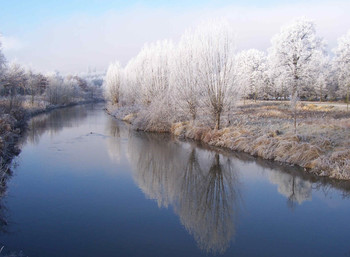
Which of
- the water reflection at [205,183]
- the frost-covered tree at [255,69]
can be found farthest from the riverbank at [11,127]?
the frost-covered tree at [255,69]

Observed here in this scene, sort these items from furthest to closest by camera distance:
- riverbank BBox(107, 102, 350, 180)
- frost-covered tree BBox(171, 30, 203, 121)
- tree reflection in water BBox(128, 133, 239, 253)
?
frost-covered tree BBox(171, 30, 203, 121), riverbank BBox(107, 102, 350, 180), tree reflection in water BBox(128, 133, 239, 253)

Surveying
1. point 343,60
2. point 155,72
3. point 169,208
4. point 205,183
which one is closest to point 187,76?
point 155,72

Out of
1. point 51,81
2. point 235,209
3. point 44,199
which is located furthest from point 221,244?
point 51,81

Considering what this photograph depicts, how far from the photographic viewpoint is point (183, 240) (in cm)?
647

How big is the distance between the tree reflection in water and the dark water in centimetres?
4

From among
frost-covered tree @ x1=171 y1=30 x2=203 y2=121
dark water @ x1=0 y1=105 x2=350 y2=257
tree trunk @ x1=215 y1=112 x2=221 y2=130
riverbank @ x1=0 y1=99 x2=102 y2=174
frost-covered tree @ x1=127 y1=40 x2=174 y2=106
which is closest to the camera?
dark water @ x1=0 y1=105 x2=350 y2=257

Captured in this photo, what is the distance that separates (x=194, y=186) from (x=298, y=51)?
21.3 metres

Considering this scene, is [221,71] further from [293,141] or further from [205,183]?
[205,183]

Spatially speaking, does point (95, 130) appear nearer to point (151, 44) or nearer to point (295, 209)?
point (151, 44)

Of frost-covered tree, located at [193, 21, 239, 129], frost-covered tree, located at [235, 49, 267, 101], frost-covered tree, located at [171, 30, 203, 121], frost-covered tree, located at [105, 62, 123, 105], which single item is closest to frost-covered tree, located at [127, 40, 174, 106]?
frost-covered tree, located at [171, 30, 203, 121]

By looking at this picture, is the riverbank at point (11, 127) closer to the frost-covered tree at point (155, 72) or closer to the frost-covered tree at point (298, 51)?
the frost-covered tree at point (155, 72)

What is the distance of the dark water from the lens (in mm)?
6242

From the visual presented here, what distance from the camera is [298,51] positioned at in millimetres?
25953

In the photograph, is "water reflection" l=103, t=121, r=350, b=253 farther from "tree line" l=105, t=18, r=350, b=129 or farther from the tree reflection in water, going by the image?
"tree line" l=105, t=18, r=350, b=129
